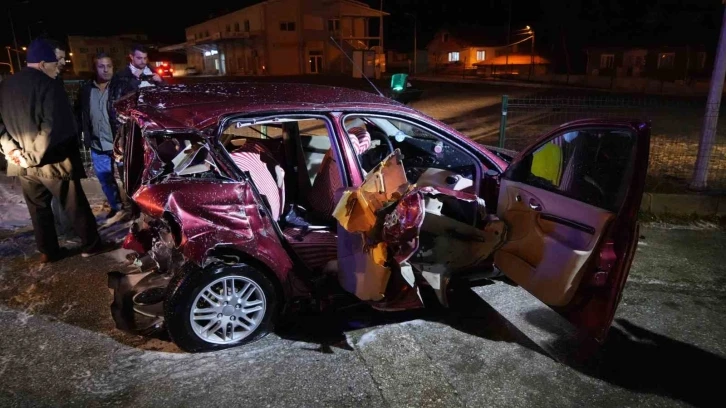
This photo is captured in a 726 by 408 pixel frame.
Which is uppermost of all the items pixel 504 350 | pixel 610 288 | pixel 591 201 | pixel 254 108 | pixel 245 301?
pixel 254 108

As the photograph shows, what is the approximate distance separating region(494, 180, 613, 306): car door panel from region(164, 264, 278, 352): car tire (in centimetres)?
157

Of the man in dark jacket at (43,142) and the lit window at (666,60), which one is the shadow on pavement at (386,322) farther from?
the lit window at (666,60)

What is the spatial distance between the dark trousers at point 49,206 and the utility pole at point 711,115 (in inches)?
261

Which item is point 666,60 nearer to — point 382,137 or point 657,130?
point 657,130

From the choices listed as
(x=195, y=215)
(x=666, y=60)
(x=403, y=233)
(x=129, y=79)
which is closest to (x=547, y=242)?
(x=403, y=233)

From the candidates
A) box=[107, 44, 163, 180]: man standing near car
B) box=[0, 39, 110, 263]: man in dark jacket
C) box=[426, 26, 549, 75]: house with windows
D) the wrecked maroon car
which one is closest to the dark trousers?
box=[0, 39, 110, 263]: man in dark jacket

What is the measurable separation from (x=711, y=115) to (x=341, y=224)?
509cm

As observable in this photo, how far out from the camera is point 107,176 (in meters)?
5.65

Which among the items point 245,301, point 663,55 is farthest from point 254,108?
point 663,55

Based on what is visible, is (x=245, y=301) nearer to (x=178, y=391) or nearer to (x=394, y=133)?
(x=178, y=391)

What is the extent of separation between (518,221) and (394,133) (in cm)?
181

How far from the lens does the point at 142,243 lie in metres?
3.51

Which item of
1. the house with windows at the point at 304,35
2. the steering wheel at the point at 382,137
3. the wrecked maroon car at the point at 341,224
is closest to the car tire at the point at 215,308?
the wrecked maroon car at the point at 341,224

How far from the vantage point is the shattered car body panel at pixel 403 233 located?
114 inches
